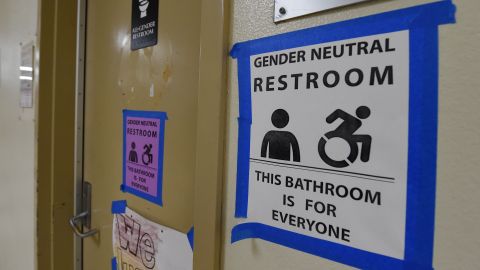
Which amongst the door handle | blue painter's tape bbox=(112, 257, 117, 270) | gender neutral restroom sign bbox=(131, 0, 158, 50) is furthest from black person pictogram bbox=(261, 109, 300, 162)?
the door handle

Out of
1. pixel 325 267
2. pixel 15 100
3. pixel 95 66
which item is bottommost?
pixel 325 267

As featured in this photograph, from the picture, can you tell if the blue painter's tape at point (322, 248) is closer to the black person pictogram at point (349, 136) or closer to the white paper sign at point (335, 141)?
the white paper sign at point (335, 141)

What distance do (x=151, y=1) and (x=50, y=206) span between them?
3.25 feet

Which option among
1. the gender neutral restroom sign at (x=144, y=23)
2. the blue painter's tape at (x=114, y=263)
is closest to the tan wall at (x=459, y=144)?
the gender neutral restroom sign at (x=144, y=23)

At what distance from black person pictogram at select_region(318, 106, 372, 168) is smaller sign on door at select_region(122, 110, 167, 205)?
0.53 metres

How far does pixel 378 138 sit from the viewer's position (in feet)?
1.24

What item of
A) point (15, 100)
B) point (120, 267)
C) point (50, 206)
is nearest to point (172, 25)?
point (120, 267)

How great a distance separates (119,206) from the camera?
3.27ft

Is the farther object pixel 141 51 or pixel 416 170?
pixel 141 51

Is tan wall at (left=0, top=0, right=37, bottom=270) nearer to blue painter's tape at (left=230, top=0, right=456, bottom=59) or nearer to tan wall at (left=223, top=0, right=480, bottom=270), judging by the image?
blue painter's tape at (left=230, top=0, right=456, bottom=59)

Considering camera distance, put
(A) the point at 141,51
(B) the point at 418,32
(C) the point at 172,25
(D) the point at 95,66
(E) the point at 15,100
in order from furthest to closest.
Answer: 1. (E) the point at 15,100
2. (D) the point at 95,66
3. (A) the point at 141,51
4. (C) the point at 172,25
5. (B) the point at 418,32

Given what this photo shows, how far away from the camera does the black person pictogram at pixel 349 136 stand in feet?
1.27

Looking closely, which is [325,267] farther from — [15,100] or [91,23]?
[15,100]

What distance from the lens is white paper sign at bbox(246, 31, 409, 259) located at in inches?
14.4
